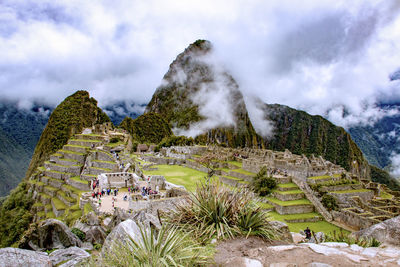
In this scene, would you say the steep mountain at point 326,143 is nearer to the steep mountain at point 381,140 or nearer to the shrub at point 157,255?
the steep mountain at point 381,140

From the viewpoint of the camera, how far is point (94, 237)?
11633 millimetres

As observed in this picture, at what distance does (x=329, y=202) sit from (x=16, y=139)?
12183cm

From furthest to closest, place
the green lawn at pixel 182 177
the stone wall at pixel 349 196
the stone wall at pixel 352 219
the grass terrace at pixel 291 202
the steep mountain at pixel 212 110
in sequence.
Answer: the steep mountain at pixel 212 110
the green lawn at pixel 182 177
the stone wall at pixel 349 196
the grass terrace at pixel 291 202
the stone wall at pixel 352 219

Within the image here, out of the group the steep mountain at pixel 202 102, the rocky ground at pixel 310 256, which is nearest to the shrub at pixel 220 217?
the rocky ground at pixel 310 256

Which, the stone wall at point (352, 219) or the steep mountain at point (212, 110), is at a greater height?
the steep mountain at point (212, 110)

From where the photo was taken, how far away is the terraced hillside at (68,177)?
2377cm

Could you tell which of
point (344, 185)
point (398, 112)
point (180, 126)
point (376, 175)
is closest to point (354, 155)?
point (398, 112)

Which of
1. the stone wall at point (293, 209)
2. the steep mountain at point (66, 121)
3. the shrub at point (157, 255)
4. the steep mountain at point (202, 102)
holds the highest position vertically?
the steep mountain at point (202, 102)

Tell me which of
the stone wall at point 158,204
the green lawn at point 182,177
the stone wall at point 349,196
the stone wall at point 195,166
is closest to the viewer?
the stone wall at point 158,204

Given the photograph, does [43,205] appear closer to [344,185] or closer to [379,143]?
[344,185]

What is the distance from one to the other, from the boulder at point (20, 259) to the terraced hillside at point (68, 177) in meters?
14.6

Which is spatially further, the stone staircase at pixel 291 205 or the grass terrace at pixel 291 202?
the grass terrace at pixel 291 202

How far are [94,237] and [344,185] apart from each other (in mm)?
26583

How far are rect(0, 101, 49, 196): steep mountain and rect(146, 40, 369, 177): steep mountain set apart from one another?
70.2 m
